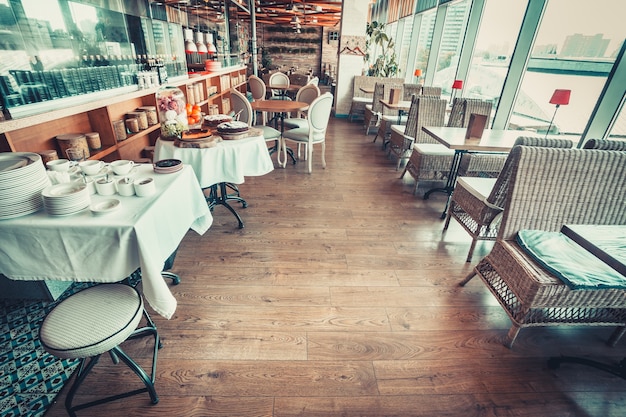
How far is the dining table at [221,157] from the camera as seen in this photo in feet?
7.59

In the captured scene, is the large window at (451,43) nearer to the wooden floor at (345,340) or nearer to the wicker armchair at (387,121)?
the wicker armchair at (387,121)

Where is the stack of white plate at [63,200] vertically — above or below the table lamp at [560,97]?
below

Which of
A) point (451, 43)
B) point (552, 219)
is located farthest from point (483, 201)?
point (451, 43)

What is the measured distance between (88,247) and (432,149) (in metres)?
3.40

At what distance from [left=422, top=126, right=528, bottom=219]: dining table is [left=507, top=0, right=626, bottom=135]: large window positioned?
1.71 feet

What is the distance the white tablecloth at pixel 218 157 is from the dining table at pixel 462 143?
1842mm

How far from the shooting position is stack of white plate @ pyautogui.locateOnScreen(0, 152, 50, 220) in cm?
121

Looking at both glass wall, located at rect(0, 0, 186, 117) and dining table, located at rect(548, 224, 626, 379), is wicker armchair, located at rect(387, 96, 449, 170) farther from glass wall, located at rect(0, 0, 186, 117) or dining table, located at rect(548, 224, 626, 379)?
glass wall, located at rect(0, 0, 186, 117)

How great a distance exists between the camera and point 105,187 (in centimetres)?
145

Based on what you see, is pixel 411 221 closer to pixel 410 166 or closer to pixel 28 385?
pixel 410 166

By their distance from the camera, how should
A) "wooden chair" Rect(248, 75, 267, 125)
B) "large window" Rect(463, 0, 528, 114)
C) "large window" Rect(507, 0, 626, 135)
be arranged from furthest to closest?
"wooden chair" Rect(248, 75, 267, 125)
"large window" Rect(463, 0, 528, 114)
"large window" Rect(507, 0, 626, 135)

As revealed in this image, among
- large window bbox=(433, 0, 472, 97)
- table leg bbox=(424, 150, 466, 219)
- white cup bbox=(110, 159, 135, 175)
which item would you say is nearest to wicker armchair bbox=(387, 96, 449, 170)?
table leg bbox=(424, 150, 466, 219)

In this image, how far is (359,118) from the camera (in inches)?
285

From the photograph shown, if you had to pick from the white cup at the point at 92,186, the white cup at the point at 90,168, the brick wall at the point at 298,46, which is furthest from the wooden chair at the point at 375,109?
the brick wall at the point at 298,46
